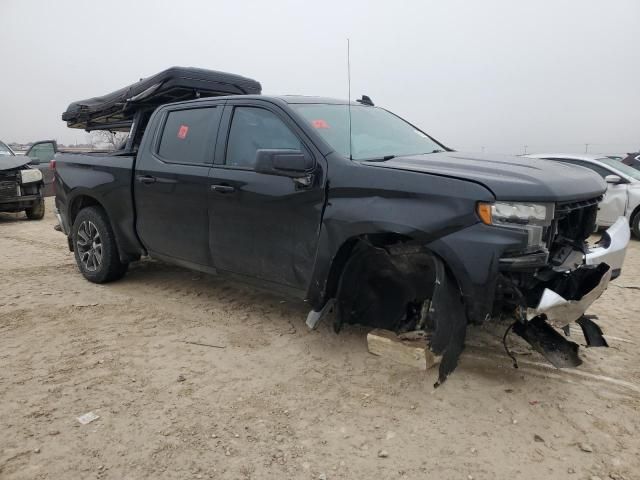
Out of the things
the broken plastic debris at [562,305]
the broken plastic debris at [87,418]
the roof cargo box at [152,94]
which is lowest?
the broken plastic debris at [87,418]

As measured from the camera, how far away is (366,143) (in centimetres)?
375

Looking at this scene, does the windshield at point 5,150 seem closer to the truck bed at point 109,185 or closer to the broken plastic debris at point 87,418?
the truck bed at point 109,185

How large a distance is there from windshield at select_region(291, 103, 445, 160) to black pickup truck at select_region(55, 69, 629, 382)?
17 mm

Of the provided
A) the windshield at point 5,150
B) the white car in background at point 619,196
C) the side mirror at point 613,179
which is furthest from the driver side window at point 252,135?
the windshield at point 5,150

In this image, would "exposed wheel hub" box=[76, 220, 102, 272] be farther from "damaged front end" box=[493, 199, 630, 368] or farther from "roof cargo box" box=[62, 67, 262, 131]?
"damaged front end" box=[493, 199, 630, 368]

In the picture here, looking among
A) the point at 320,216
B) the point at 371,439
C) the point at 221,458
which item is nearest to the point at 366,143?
the point at 320,216

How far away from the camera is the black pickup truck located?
2787 mm

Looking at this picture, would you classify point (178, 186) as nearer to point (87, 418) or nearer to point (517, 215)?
point (87, 418)

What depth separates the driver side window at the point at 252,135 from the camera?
3.72 m

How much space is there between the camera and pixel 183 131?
446 centimetres

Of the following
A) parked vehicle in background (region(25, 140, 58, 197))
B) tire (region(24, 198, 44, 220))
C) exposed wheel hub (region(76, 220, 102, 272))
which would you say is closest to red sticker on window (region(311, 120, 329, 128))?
exposed wheel hub (region(76, 220, 102, 272))

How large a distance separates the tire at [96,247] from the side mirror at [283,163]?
8.23 ft

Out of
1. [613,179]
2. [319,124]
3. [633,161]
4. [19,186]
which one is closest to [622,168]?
[613,179]

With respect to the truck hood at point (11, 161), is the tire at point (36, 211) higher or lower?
lower
